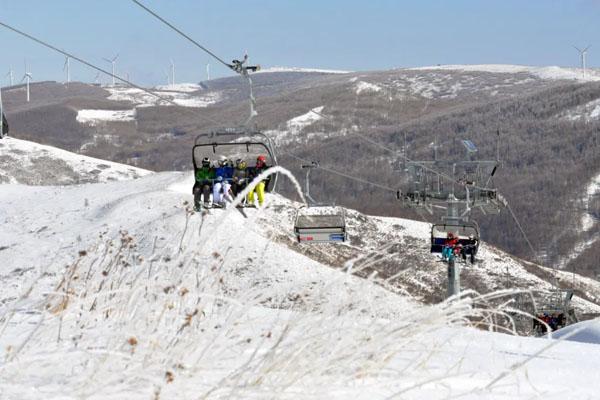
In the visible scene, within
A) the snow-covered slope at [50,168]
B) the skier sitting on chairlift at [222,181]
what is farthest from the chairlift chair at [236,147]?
the snow-covered slope at [50,168]

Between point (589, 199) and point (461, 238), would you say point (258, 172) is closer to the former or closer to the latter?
point (461, 238)

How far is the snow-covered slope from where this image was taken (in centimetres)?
7481

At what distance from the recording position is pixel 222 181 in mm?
13695

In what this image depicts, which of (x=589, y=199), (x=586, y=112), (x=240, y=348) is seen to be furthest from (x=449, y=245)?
(x=586, y=112)

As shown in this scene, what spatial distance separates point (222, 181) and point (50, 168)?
68020 millimetres

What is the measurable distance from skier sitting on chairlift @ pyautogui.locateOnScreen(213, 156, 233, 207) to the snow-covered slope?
61.3 meters

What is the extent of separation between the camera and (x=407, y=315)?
347cm

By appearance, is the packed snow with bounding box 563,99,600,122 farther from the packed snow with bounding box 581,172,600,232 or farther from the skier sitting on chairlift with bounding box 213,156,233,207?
the skier sitting on chairlift with bounding box 213,156,233,207

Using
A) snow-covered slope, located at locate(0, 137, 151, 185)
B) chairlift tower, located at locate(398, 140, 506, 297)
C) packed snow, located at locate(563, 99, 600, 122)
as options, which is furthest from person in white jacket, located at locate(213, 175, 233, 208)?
packed snow, located at locate(563, 99, 600, 122)

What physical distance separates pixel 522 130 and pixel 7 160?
12729 centimetres

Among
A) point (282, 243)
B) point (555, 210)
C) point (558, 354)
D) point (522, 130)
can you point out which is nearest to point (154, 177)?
point (282, 243)

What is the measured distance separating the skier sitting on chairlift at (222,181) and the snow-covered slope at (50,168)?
201 ft

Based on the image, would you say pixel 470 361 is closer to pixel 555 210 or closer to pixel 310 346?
pixel 310 346

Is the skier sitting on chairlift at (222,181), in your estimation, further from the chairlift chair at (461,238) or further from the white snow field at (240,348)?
the chairlift chair at (461,238)
